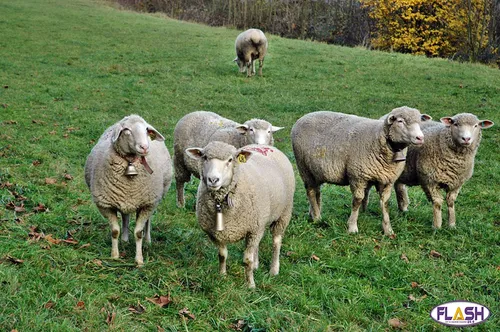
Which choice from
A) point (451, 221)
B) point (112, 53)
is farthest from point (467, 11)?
point (451, 221)

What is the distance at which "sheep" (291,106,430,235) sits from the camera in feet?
20.3

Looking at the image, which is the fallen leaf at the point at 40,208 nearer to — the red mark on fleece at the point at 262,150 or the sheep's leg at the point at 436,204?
the red mark on fleece at the point at 262,150

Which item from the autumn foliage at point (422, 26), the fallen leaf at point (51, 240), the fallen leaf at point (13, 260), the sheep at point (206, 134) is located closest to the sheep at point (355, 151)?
the sheep at point (206, 134)

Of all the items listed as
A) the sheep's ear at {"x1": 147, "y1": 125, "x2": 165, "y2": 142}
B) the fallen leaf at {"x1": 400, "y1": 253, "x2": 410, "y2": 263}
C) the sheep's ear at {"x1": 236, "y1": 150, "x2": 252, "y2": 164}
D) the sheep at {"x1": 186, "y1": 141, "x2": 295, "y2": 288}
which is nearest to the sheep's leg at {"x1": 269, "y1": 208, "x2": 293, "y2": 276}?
the sheep at {"x1": 186, "y1": 141, "x2": 295, "y2": 288}

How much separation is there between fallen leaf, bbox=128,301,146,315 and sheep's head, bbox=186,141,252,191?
1127 millimetres

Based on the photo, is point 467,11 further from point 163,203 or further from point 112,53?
point 163,203

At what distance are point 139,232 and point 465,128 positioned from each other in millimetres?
4193

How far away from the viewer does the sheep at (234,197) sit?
4.31 meters

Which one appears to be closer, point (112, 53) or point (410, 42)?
point (112, 53)

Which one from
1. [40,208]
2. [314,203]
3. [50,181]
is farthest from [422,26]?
[40,208]

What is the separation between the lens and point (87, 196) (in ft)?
23.1

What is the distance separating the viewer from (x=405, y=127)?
6.08 metres

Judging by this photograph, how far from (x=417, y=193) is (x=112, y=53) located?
1480cm

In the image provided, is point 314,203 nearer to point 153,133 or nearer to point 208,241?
point 208,241
